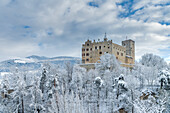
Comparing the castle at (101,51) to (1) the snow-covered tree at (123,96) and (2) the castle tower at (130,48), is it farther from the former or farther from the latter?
(1) the snow-covered tree at (123,96)

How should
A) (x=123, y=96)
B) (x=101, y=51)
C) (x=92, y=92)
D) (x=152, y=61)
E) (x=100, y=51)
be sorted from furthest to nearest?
(x=152, y=61)
(x=100, y=51)
(x=101, y=51)
(x=92, y=92)
(x=123, y=96)

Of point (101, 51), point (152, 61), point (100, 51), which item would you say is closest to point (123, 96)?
point (101, 51)

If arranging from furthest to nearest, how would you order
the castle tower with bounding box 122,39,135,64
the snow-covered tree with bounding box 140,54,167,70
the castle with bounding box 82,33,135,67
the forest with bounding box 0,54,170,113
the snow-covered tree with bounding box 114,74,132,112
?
the castle tower with bounding box 122,39,135,64 < the snow-covered tree with bounding box 140,54,167,70 < the castle with bounding box 82,33,135,67 < the snow-covered tree with bounding box 114,74,132,112 < the forest with bounding box 0,54,170,113

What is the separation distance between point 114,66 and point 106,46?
47.1 feet

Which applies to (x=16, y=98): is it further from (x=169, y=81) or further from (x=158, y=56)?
(x=158, y=56)

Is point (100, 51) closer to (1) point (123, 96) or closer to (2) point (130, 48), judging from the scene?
(2) point (130, 48)

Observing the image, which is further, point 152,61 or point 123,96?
point 152,61

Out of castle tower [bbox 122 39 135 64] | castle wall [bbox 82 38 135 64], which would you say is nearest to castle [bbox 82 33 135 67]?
castle wall [bbox 82 38 135 64]

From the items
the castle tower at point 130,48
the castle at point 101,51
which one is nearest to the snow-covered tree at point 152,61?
the castle tower at point 130,48

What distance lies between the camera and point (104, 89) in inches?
1266

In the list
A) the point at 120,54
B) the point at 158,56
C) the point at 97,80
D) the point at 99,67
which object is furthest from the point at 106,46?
the point at 158,56

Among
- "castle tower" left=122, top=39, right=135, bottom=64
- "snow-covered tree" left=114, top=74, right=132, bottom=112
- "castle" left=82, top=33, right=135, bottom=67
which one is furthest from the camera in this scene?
"castle tower" left=122, top=39, right=135, bottom=64

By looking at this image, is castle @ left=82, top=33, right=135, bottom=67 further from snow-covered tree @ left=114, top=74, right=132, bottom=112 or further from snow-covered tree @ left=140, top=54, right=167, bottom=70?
snow-covered tree @ left=114, top=74, right=132, bottom=112

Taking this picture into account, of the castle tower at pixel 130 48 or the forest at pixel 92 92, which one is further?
the castle tower at pixel 130 48
